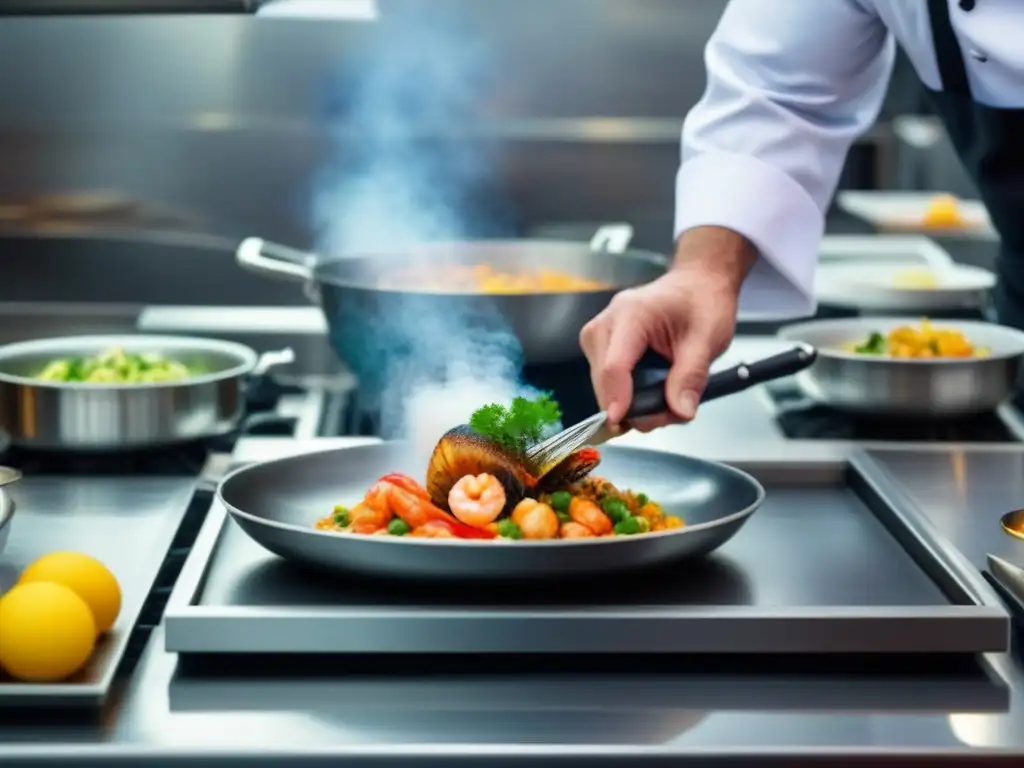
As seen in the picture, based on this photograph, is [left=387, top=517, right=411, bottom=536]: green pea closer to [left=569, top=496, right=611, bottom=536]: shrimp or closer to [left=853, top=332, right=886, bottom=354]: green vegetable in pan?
[left=569, top=496, right=611, bottom=536]: shrimp

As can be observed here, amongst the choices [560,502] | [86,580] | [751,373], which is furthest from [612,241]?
[86,580]

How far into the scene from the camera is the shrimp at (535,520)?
1246 mm

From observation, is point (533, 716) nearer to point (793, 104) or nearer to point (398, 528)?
point (398, 528)

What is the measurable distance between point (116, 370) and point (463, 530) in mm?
737

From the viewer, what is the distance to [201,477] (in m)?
1.64

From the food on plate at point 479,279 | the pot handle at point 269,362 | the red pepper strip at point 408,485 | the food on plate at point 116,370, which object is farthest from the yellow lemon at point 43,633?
the food on plate at point 479,279

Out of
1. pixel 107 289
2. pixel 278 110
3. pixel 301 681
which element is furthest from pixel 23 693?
pixel 278 110

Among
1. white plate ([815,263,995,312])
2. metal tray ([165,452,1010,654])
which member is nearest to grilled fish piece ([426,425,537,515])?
metal tray ([165,452,1010,654])

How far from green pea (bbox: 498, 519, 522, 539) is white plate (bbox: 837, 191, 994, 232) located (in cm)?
268

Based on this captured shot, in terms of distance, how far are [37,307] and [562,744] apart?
70.5 inches

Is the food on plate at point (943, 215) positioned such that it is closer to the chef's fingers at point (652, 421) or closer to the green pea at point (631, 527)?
the chef's fingers at point (652, 421)

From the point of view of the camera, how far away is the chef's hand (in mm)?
1494

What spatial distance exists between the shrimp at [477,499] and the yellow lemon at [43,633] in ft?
1.05

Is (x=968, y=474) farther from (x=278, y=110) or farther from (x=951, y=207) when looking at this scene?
(x=278, y=110)
